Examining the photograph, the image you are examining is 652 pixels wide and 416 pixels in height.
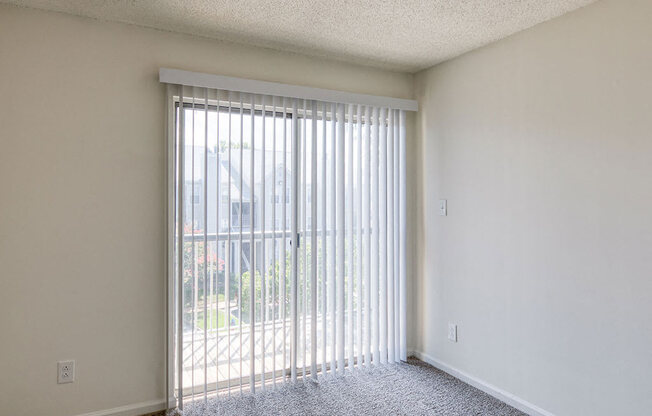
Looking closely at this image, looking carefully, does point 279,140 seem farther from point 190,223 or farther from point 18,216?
point 18,216

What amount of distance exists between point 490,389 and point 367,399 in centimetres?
84

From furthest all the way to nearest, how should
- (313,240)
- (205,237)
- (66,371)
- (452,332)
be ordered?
1. (452,332)
2. (313,240)
3. (205,237)
4. (66,371)

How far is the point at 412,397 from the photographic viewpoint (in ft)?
8.72

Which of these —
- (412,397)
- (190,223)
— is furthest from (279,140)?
(412,397)

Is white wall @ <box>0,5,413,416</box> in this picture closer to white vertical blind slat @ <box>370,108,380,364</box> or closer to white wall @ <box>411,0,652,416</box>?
white vertical blind slat @ <box>370,108,380,364</box>

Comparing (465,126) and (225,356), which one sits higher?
(465,126)

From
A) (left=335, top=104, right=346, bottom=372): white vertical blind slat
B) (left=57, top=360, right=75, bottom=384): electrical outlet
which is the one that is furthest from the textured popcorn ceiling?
(left=57, top=360, right=75, bottom=384): electrical outlet

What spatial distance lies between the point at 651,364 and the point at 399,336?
1696mm

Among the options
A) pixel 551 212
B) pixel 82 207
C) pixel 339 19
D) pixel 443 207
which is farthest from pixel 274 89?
pixel 551 212

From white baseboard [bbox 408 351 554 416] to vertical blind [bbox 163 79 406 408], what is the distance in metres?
0.26

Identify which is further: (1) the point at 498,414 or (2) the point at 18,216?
(1) the point at 498,414

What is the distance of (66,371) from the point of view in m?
2.27

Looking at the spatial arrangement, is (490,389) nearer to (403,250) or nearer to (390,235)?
(403,250)

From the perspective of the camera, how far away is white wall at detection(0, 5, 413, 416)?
2.18m
